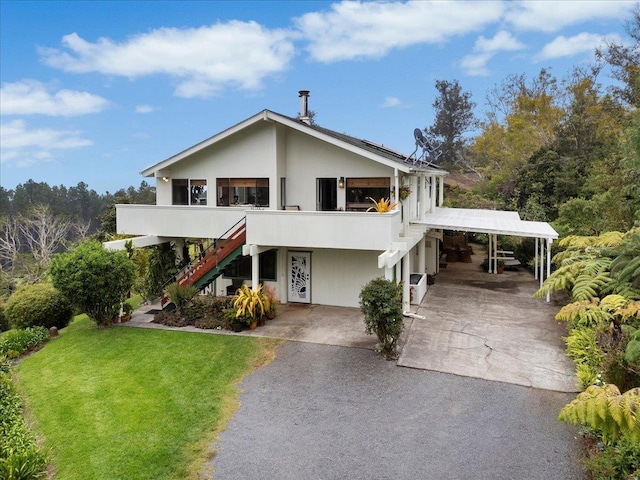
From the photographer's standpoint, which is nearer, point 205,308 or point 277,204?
point 205,308

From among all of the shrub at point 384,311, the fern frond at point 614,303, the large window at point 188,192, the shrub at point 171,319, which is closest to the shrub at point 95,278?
the shrub at point 171,319

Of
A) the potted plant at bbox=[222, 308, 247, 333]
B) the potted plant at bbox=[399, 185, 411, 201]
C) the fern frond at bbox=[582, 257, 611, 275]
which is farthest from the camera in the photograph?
the potted plant at bbox=[399, 185, 411, 201]

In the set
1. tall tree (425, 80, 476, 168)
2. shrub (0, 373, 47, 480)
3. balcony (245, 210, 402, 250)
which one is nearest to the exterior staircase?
balcony (245, 210, 402, 250)

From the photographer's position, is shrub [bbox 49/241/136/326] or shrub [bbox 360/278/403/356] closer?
shrub [bbox 360/278/403/356]

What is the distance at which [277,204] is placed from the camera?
17594 millimetres

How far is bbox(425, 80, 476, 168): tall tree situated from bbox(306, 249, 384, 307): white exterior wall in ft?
170

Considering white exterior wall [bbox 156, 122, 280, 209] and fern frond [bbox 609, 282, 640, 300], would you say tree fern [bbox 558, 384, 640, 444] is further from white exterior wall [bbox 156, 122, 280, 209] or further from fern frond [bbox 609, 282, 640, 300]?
white exterior wall [bbox 156, 122, 280, 209]

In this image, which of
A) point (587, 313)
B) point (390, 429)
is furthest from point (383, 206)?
point (390, 429)

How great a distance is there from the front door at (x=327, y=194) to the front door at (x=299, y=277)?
209 cm

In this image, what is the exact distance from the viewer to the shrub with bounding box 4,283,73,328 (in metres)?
16.7

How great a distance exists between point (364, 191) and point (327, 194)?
160 cm

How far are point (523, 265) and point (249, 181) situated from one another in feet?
54.1

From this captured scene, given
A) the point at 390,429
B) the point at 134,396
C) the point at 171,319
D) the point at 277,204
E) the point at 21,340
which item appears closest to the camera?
the point at 390,429

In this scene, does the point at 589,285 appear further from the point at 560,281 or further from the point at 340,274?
the point at 340,274
